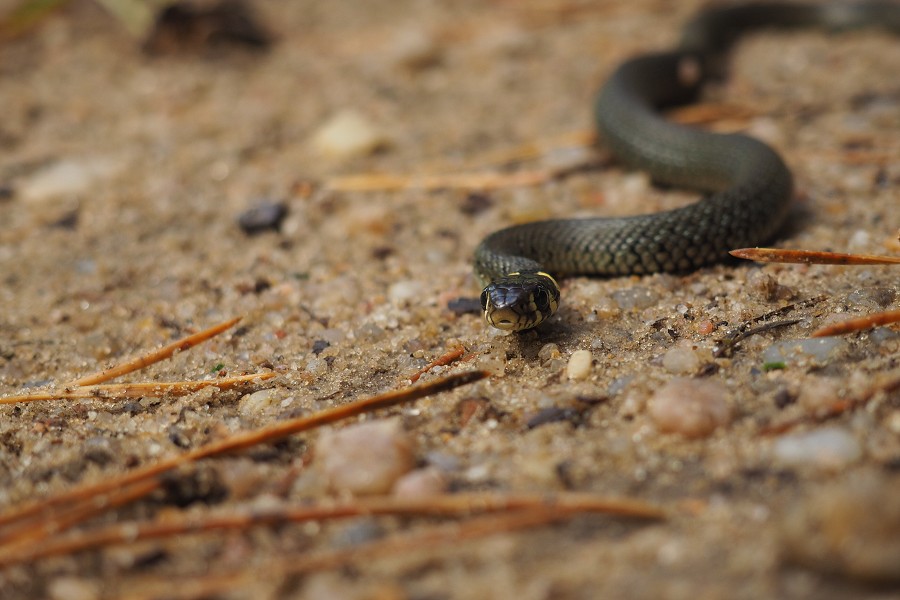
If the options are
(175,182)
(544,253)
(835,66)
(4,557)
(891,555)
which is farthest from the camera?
(835,66)

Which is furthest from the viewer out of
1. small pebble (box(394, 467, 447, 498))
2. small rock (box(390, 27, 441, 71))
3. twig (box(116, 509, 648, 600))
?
small rock (box(390, 27, 441, 71))

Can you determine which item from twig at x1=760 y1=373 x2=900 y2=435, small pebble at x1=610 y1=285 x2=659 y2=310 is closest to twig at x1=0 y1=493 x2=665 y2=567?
twig at x1=760 y1=373 x2=900 y2=435

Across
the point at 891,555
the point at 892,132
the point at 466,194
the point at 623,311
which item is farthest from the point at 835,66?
the point at 891,555

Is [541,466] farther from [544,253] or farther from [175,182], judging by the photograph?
[175,182]

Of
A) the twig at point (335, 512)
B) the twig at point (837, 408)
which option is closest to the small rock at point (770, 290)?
the twig at point (837, 408)

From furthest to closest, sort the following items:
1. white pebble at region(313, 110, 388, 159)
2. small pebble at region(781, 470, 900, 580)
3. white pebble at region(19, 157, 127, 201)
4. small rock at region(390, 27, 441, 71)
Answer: small rock at region(390, 27, 441, 71) < white pebble at region(313, 110, 388, 159) < white pebble at region(19, 157, 127, 201) < small pebble at region(781, 470, 900, 580)

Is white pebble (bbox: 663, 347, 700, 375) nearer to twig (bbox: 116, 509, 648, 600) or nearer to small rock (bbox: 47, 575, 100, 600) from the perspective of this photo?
twig (bbox: 116, 509, 648, 600)

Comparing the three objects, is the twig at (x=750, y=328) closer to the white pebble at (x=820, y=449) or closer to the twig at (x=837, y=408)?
the twig at (x=837, y=408)

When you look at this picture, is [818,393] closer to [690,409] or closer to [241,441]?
[690,409]
